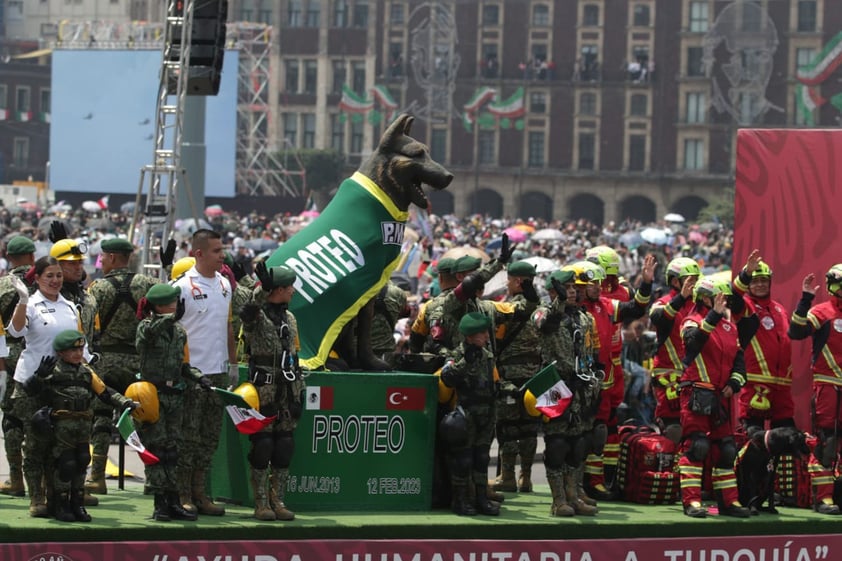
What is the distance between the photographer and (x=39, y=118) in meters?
100

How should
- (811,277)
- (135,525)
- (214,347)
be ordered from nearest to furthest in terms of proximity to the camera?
(135,525) → (214,347) → (811,277)

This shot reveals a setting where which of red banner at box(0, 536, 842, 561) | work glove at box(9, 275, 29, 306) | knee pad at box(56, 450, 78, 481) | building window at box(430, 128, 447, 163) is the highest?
building window at box(430, 128, 447, 163)

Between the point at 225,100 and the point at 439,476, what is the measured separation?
56.4 metres

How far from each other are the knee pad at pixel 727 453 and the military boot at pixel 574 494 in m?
0.96

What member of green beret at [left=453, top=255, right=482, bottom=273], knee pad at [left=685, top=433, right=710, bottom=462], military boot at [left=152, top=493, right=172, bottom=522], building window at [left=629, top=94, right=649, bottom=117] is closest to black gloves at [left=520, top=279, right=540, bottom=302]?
green beret at [left=453, top=255, right=482, bottom=273]

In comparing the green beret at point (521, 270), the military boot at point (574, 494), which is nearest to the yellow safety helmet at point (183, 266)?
the green beret at point (521, 270)

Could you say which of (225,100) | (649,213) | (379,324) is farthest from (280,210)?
(379,324)

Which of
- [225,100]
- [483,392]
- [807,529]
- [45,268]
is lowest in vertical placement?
[807,529]

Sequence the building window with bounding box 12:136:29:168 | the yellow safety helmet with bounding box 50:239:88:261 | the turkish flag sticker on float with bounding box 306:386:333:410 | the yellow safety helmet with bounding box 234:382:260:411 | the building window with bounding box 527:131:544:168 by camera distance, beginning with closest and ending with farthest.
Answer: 1. the yellow safety helmet with bounding box 234:382:260:411
2. the yellow safety helmet with bounding box 50:239:88:261
3. the turkish flag sticker on float with bounding box 306:386:333:410
4. the building window with bounding box 527:131:544:168
5. the building window with bounding box 12:136:29:168

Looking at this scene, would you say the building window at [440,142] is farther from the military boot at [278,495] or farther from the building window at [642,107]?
the military boot at [278,495]

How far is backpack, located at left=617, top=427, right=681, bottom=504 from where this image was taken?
1173 centimetres

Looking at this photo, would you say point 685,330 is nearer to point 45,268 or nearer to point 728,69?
point 45,268

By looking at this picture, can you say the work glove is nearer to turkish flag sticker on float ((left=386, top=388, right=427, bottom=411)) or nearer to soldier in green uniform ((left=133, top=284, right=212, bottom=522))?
soldier in green uniform ((left=133, top=284, right=212, bottom=522))

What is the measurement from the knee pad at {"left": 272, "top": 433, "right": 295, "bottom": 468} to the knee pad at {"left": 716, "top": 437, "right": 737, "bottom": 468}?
3132mm
